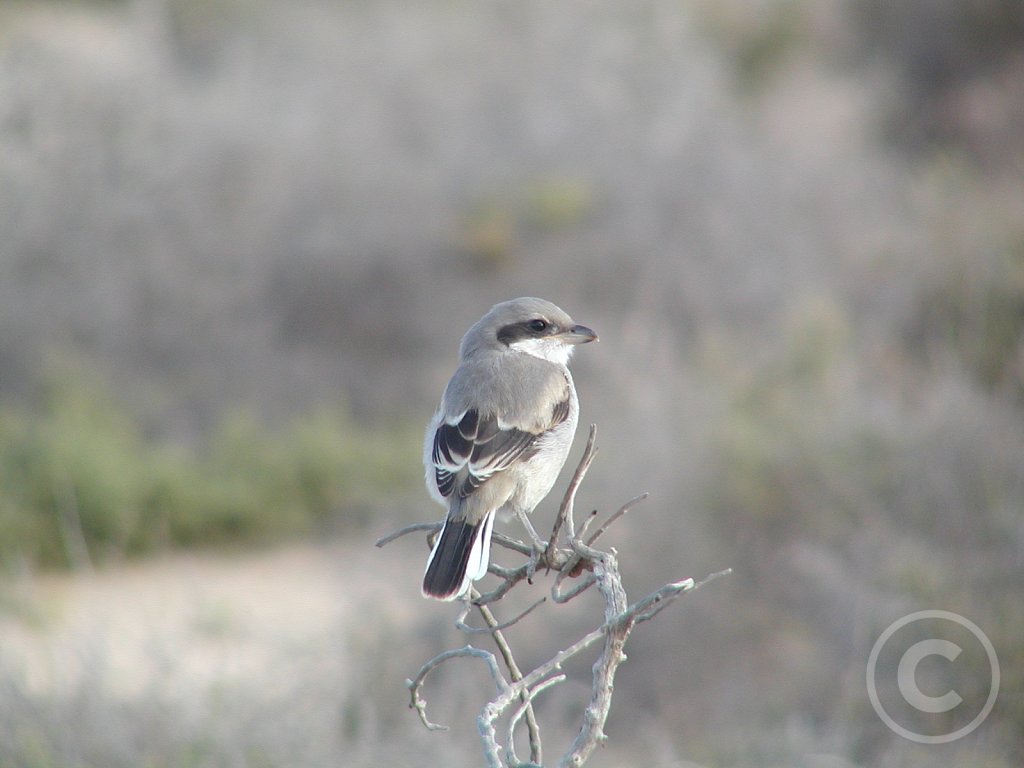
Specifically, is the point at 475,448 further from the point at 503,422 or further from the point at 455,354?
the point at 455,354

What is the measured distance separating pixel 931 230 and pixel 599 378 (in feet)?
13.3

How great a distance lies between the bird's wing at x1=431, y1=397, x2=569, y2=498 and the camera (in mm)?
2945

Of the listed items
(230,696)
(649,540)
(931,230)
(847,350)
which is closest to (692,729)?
(649,540)

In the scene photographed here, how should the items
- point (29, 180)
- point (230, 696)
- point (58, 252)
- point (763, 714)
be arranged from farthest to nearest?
1. point (58, 252)
2. point (29, 180)
3. point (763, 714)
4. point (230, 696)

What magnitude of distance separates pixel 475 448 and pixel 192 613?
16.9 feet

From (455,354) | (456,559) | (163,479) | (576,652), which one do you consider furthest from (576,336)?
(455,354)

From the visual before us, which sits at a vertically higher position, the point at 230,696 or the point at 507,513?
the point at 507,513

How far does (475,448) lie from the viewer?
298cm

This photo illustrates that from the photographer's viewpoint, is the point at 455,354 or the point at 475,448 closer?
the point at 475,448

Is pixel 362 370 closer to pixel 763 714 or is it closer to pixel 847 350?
pixel 847 350

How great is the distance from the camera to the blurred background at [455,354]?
545cm

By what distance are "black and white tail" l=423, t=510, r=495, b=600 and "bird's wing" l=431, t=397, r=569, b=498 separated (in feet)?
0.78

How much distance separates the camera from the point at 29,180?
9.58 m

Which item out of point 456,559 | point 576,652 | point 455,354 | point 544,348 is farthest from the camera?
point 455,354
